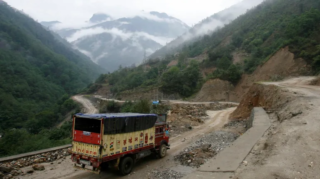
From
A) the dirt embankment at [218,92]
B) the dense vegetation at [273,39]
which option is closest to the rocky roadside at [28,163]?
the dense vegetation at [273,39]

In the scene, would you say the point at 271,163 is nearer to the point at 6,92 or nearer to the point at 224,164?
the point at 224,164

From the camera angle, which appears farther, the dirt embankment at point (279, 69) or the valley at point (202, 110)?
the dirt embankment at point (279, 69)

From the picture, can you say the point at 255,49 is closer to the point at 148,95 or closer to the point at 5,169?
the point at 148,95

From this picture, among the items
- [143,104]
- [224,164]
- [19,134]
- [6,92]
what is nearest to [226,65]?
[143,104]

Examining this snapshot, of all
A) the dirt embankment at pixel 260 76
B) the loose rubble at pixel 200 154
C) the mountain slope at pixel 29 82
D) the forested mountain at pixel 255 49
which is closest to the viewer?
the loose rubble at pixel 200 154

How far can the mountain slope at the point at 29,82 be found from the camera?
56.1 meters

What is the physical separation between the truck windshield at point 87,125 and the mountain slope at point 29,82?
155 ft

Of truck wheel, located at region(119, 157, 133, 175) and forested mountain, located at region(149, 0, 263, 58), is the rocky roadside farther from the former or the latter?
forested mountain, located at region(149, 0, 263, 58)

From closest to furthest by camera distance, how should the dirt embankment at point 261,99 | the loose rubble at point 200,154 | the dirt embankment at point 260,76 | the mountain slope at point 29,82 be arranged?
1. the loose rubble at point 200,154
2. the dirt embankment at point 261,99
3. the dirt embankment at point 260,76
4. the mountain slope at point 29,82

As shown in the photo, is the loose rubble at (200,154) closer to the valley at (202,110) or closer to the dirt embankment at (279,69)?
the valley at (202,110)

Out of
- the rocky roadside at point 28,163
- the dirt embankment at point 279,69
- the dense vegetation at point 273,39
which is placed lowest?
the rocky roadside at point 28,163

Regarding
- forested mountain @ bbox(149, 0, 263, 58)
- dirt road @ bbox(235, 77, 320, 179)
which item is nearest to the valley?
dirt road @ bbox(235, 77, 320, 179)

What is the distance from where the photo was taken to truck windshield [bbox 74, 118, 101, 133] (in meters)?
8.45

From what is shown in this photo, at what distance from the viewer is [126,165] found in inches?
371
